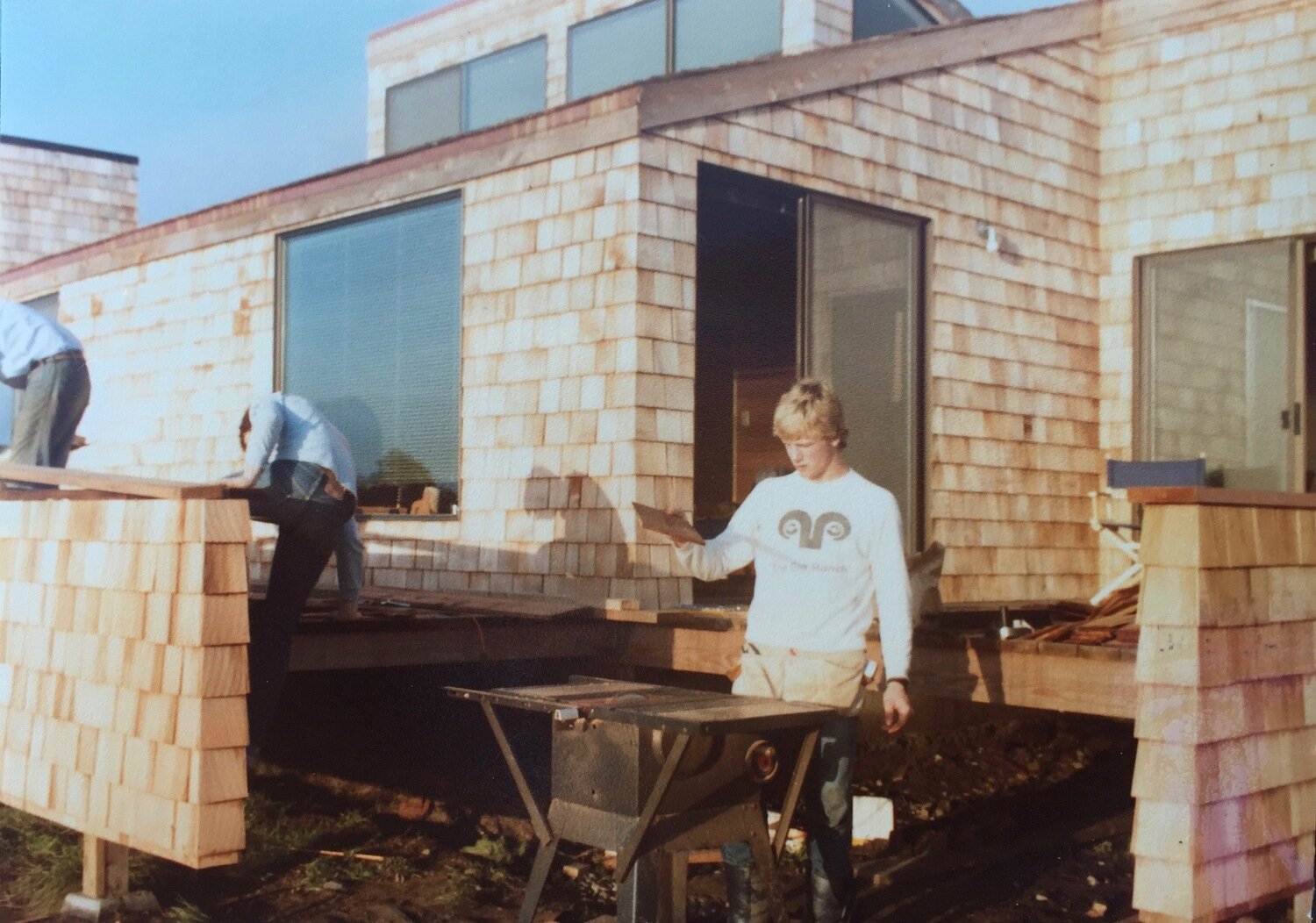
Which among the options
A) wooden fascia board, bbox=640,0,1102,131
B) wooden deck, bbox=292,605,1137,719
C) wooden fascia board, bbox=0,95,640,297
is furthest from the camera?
wooden fascia board, bbox=0,95,640,297

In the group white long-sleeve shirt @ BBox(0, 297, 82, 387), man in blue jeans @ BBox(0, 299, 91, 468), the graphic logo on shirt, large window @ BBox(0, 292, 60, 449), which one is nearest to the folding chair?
the graphic logo on shirt

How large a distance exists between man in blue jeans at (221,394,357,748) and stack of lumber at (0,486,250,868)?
728 millimetres

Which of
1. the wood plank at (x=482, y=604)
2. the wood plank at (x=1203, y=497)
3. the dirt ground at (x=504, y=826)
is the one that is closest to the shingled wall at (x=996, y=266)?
the dirt ground at (x=504, y=826)

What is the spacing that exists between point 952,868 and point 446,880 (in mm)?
2308

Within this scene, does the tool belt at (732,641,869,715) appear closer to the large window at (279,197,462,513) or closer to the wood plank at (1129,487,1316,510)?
the wood plank at (1129,487,1316,510)

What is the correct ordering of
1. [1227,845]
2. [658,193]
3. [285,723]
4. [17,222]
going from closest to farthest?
[1227,845], [658,193], [285,723], [17,222]

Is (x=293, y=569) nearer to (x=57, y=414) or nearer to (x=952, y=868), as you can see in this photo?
(x=57, y=414)

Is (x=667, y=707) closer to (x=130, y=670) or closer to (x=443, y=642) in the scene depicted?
(x=130, y=670)

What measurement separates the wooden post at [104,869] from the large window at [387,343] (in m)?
3.55

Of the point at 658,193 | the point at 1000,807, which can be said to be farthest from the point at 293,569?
the point at 1000,807

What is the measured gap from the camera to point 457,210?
8492 millimetres

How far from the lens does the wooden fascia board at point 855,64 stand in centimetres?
752

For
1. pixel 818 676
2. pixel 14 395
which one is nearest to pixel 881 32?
pixel 14 395

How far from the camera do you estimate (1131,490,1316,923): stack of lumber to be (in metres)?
4.32
